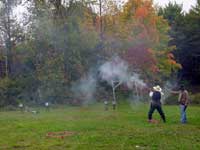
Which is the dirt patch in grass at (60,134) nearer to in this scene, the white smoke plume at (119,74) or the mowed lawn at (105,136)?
the mowed lawn at (105,136)

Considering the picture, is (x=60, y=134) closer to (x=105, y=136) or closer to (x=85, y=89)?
(x=105, y=136)

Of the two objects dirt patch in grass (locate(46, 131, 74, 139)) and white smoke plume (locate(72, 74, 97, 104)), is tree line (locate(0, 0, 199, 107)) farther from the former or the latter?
Answer: dirt patch in grass (locate(46, 131, 74, 139))

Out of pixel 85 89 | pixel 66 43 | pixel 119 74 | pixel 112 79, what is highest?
pixel 66 43

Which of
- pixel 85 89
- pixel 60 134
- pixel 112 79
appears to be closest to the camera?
pixel 60 134

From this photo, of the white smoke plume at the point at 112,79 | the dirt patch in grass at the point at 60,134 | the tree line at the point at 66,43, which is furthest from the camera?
the white smoke plume at the point at 112,79

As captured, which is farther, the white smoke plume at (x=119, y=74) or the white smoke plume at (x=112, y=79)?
the white smoke plume at (x=119, y=74)

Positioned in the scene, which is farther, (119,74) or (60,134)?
(119,74)

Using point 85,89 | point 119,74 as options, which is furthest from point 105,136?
point 119,74

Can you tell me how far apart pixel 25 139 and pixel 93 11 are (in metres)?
27.5

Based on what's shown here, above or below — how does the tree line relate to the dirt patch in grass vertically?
above

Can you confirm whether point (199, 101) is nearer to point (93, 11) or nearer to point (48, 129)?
point (93, 11)

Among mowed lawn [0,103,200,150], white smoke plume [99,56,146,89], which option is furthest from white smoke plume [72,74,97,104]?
mowed lawn [0,103,200,150]

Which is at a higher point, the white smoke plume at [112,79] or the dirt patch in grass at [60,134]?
the white smoke plume at [112,79]

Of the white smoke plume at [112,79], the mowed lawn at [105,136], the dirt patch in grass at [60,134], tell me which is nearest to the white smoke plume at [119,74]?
the white smoke plume at [112,79]
